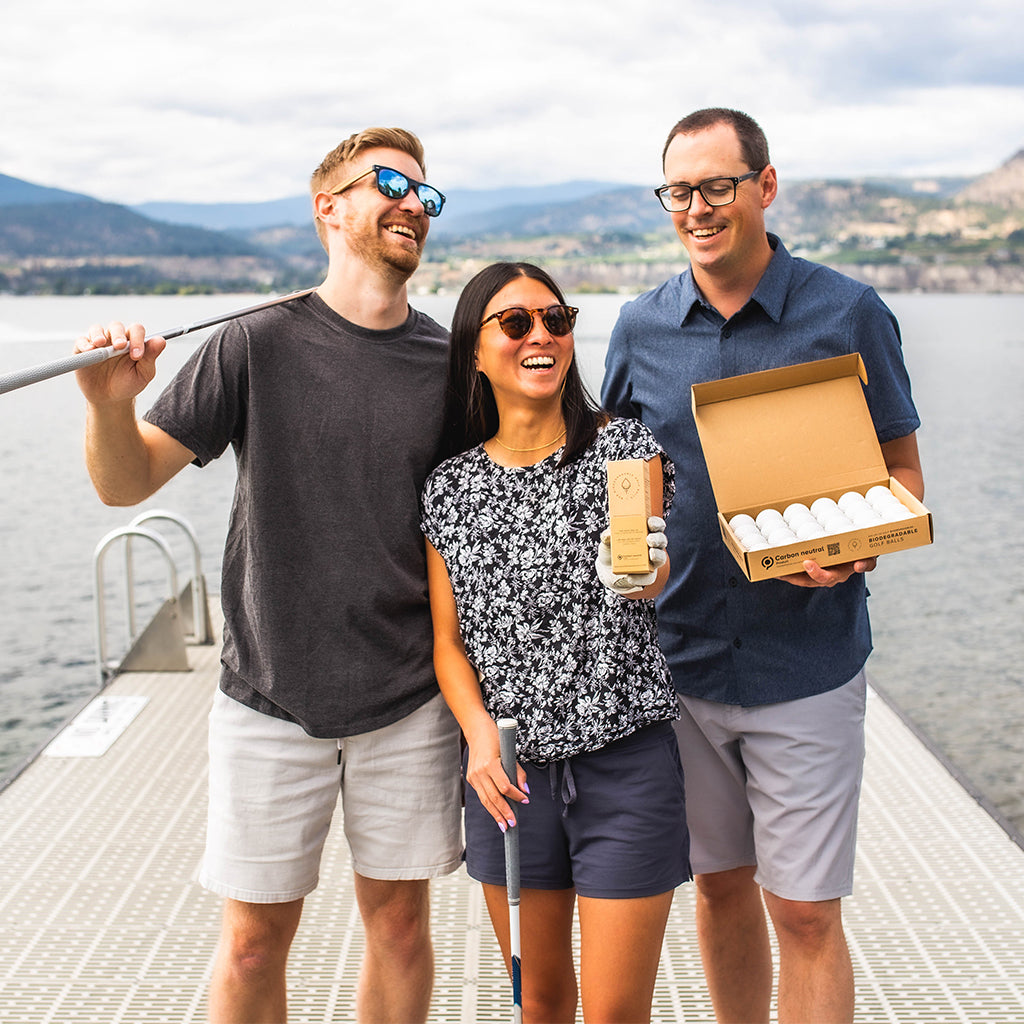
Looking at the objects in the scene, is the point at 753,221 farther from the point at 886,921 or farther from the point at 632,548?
the point at 886,921

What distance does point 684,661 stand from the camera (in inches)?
103

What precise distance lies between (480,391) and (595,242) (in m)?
47.8

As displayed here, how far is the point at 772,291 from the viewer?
254 centimetres

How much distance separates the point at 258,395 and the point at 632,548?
985mm

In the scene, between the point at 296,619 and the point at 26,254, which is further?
the point at 26,254

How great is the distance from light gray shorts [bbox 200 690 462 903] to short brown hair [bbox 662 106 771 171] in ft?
4.86

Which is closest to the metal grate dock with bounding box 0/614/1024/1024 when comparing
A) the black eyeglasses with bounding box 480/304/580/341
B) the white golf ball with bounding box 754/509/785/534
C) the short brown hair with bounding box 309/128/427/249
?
the white golf ball with bounding box 754/509/785/534

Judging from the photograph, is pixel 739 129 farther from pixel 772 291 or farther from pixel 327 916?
pixel 327 916

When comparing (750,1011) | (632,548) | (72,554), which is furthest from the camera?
(72,554)

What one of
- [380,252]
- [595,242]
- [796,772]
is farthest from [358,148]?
[595,242]

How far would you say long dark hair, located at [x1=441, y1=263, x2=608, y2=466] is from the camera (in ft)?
7.73

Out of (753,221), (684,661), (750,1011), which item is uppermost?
(753,221)

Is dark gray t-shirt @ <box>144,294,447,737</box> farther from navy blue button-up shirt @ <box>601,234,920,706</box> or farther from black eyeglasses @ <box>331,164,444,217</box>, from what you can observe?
navy blue button-up shirt @ <box>601,234,920,706</box>

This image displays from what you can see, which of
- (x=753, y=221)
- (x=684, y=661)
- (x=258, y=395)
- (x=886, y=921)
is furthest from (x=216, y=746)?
(x=886, y=921)
